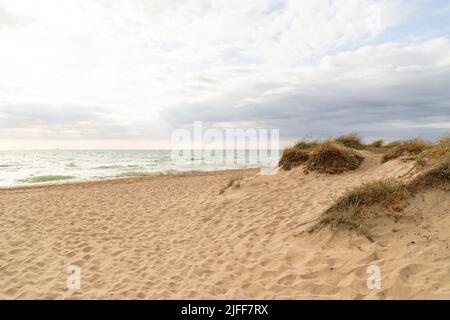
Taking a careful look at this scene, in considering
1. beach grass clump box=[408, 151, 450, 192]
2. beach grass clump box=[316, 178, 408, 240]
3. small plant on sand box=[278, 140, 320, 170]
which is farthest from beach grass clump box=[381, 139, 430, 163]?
beach grass clump box=[316, 178, 408, 240]

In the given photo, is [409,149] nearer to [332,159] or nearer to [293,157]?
[332,159]

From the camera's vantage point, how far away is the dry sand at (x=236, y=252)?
3.82m

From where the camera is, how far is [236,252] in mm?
5500

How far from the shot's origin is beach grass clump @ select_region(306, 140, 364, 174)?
34.6ft

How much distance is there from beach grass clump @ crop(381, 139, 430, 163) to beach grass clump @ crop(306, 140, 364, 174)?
0.99 m

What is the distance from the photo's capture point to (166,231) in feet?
24.6

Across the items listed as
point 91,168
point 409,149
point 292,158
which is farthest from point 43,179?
point 409,149

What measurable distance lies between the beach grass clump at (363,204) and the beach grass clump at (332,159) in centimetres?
501

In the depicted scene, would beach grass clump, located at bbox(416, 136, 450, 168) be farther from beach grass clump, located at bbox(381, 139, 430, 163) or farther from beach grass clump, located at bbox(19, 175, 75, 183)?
beach grass clump, located at bbox(19, 175, 75, 183)

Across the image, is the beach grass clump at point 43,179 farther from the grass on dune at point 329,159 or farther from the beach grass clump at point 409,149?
the beach grass clump at point 409,149

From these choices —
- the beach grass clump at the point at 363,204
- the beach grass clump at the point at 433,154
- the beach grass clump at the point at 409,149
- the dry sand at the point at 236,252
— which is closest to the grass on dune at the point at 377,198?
the beach grass clump at the point at 363,204
